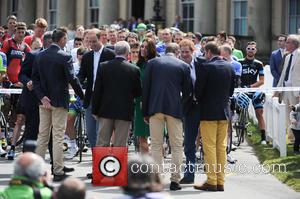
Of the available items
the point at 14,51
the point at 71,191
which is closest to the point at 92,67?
the point at 14,51

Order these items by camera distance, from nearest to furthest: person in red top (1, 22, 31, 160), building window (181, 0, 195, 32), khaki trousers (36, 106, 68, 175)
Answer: khaki trousers (36, 106, 68, 175) → person in red top (1, 22, 31, 160) → building window (181, 0, 195, 32)

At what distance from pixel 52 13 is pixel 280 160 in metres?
32.8

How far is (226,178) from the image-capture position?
14.2 meters

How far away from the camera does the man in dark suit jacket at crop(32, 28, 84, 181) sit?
43.3 ft

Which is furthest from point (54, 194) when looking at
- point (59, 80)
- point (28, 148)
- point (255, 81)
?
point (255, 81)

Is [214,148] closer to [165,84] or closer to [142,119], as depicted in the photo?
[165,84]

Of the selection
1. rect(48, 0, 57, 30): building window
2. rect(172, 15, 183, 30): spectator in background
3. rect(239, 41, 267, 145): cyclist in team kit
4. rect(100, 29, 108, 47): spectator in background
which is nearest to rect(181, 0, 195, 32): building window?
rect(172, 15, 183, 30): spectator in background

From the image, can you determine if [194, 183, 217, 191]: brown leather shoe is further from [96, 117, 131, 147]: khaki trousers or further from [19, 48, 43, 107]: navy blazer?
[19, 48, 43, 107]: navy blazer

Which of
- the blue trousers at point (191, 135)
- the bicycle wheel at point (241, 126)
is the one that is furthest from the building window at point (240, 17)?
the blue trousers at point (191, 135)

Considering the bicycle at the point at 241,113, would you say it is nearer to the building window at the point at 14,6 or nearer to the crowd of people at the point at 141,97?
the crowd of people at the point at 141,97

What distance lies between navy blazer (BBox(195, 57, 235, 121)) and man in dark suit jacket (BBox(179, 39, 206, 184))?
224mm

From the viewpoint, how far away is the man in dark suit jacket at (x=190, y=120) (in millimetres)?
13383

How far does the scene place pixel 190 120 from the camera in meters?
13.5

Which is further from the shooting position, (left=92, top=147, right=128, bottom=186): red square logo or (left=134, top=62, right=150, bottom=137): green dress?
(left=134, top=62, right=150, bottom=137): green dress
